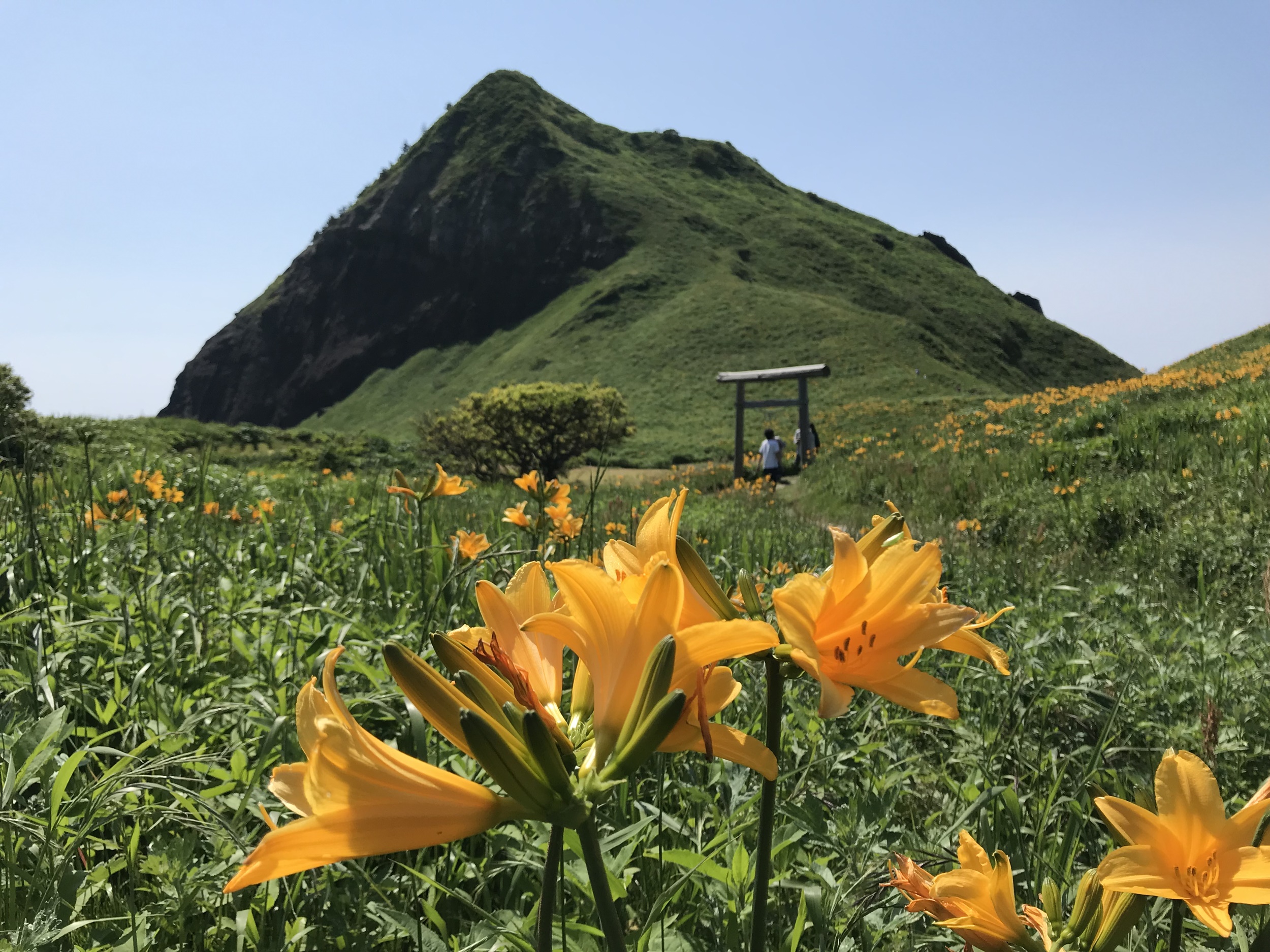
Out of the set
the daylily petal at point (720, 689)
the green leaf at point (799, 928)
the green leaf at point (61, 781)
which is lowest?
the green leaf at point (799, 928)

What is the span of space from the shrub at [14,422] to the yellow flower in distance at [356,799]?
175 centimetres

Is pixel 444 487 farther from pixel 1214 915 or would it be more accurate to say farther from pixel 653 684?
pixel 1214 915

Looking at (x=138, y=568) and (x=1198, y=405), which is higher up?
(x=1198, y=405)

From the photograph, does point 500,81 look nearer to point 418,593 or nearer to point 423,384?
point 423,384

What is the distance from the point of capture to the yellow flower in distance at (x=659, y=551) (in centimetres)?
65

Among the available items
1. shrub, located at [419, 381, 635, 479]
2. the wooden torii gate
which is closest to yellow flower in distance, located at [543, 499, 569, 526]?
the wooden torii gate

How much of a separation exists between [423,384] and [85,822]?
51.1 metres

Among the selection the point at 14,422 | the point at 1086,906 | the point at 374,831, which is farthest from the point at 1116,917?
the point at 14,422

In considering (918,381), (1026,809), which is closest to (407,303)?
(918,381)

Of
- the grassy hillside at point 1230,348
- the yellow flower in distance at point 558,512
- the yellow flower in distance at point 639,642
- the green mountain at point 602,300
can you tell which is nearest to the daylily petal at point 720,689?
the yellow flower in distance at point 639,642

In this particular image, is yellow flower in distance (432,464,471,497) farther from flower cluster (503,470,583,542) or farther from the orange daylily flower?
the orange daylily flower

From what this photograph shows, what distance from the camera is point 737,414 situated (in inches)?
558

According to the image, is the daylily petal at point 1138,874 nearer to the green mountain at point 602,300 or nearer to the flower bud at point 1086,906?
the flower bud at point 1086,906

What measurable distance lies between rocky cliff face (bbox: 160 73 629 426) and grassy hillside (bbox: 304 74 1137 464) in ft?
1.85
